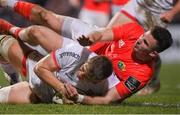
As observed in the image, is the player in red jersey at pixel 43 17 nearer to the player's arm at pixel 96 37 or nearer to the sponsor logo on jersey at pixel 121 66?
the player's arm at pixel 96 37

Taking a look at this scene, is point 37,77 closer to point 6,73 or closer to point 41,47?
point 41,47

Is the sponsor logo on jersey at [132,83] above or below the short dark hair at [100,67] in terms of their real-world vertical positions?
below

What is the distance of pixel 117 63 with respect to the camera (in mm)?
10633

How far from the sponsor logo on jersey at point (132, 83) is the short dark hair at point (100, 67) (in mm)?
495

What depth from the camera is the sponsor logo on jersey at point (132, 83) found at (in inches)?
408

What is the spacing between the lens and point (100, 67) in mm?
9859

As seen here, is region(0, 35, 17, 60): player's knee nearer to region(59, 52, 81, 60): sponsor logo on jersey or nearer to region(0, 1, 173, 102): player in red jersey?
region(0, 1, 173, 102): player in red jersey

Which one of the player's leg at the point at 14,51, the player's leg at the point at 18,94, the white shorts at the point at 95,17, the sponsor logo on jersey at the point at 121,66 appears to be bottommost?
the white shorts at the point at 95,17

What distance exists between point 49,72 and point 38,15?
48.0 inches

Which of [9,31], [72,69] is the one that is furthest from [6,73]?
[72,69]

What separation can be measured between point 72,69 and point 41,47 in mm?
616

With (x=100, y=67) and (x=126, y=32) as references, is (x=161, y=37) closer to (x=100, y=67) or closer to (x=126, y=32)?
(x=126, y=32)

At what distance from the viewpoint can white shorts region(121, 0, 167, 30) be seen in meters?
12.6

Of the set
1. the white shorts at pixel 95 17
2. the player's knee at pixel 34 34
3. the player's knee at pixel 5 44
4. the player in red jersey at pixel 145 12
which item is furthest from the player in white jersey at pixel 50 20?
the white shorts at pixel 95 17
